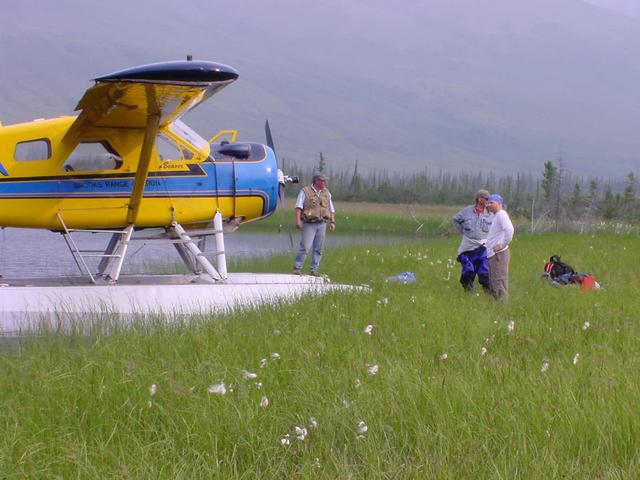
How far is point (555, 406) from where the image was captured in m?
4.82

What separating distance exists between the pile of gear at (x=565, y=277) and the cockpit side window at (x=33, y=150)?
600 cm

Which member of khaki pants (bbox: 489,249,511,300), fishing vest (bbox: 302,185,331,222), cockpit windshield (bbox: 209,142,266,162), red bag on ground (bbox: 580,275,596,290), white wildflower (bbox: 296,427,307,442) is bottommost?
red bag on ground (bbox: 580,275,596,290)

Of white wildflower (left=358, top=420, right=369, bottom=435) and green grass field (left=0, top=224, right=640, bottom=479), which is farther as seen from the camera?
white wildflower (left=358, top=420, right=369, bottom=435)

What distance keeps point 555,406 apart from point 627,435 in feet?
1.45

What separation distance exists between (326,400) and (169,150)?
6512 mm

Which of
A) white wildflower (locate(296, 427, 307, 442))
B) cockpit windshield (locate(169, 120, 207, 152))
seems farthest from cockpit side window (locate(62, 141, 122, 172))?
white wildflower (locate(296, 427, 307, 442))

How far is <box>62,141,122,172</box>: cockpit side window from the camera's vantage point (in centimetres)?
1042

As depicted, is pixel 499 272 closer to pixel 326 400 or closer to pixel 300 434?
pixel 326 400

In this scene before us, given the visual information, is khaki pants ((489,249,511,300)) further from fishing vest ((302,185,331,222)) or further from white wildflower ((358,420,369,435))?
white wildflower ((358,420,369,435))

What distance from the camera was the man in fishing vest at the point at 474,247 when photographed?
10.2 meters

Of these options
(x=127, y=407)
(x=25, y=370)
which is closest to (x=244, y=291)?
(x=25, y=370)

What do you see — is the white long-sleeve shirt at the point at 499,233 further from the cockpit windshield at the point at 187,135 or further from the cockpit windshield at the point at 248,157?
the cockpit windshield at the point at 187,135

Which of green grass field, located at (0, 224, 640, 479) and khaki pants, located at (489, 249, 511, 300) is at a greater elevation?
green grass field, located at (0, 224, 640, 479)

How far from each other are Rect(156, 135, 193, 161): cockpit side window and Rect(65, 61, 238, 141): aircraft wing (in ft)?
0.63
